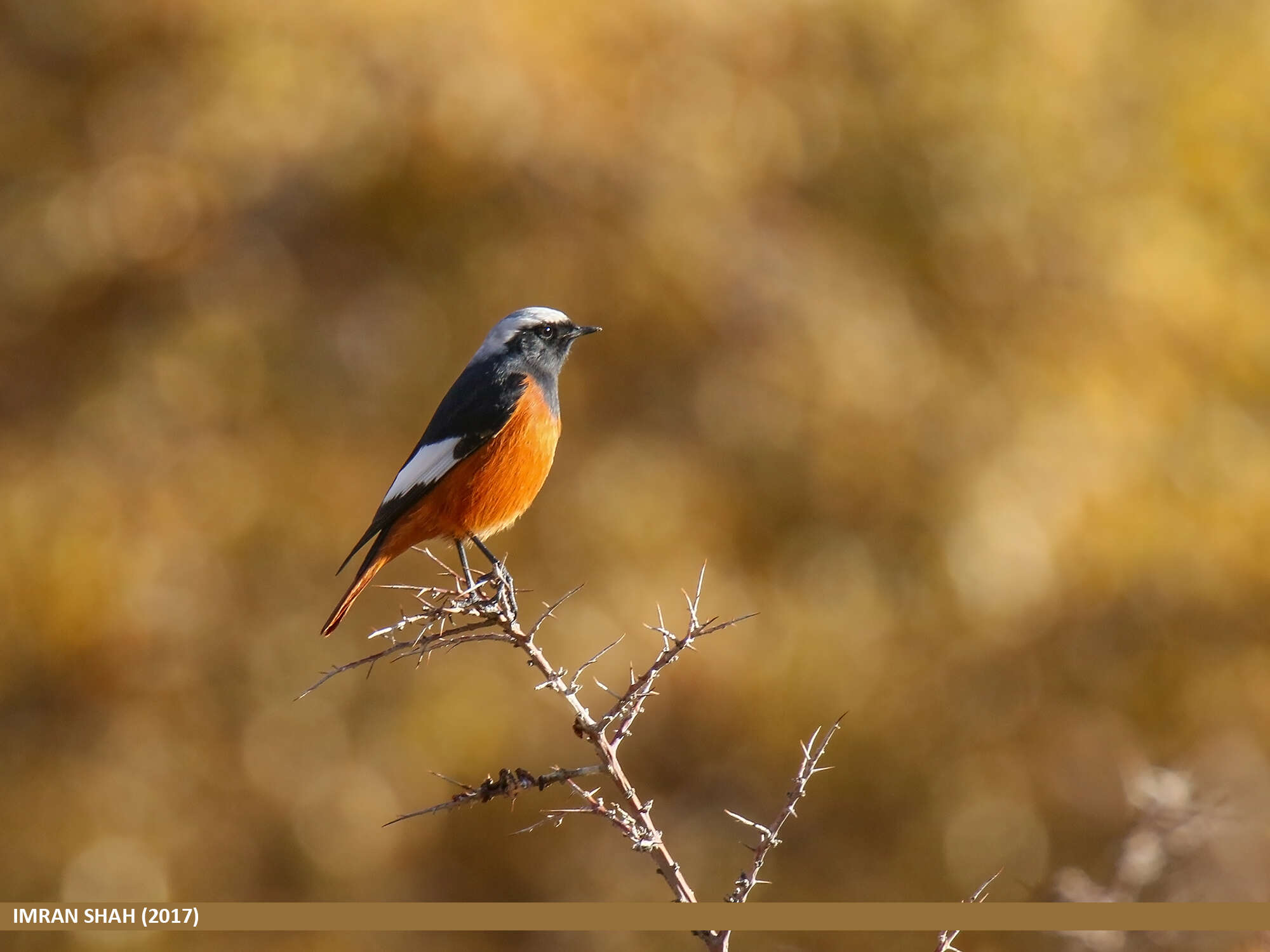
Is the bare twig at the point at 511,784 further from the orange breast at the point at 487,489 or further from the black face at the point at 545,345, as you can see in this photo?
the black face at the point at 545,345

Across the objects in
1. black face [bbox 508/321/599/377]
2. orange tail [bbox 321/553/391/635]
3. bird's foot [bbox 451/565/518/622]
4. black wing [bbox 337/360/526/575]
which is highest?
black face [bbox 508/321/599/377]

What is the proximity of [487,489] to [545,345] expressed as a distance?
0.81 meters

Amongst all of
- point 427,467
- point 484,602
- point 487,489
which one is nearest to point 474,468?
point 487,489

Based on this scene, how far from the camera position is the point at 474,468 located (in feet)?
15.4

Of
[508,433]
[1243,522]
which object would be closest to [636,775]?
[508,433]

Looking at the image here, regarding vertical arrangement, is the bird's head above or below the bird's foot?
above

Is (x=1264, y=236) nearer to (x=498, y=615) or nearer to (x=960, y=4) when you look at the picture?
(x=960, y=4)

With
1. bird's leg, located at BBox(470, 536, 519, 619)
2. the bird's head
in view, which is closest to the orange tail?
bird's leg, located at BBox(470, 536, 519, 619)

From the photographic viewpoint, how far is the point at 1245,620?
954 cm

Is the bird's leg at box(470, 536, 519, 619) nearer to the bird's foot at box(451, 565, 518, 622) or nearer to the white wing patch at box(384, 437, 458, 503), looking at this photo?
the bird's foot at box(451, 565, 518, 622)

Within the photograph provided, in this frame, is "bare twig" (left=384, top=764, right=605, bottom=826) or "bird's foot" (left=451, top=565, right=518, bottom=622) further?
"bird's foot" (left=451, top=565, right=518, bottom=622)

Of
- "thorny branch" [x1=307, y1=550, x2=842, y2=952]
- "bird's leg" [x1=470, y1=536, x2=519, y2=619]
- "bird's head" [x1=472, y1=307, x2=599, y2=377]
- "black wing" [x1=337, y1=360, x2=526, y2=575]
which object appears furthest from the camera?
"bird's head" [x1=472, y1=307, x2=599, y2=377]

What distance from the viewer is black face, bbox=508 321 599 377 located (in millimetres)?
5086

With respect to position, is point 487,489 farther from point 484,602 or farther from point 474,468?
point 484,602
